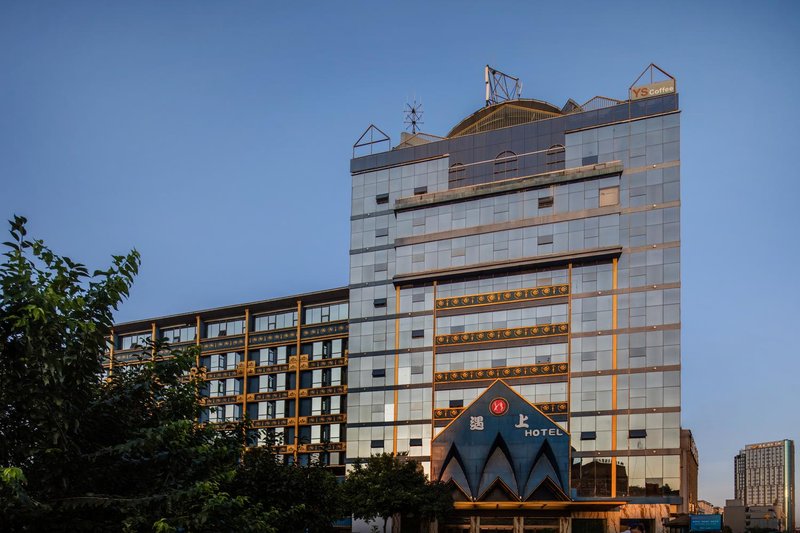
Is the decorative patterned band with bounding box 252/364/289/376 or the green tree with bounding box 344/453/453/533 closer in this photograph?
the green tree with bounding box 344/453/453/533

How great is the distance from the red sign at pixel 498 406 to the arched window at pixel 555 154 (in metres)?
19.9

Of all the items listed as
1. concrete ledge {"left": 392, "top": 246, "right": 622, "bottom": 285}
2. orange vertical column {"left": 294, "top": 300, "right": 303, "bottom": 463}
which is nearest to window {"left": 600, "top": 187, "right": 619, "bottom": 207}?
concrete ledge {"left": 392, "top": 246, "right": 622, "bottom": 285}

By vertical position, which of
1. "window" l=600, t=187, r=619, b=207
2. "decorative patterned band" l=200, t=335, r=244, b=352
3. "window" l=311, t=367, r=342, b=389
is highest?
"window" l=600, t=187, r=619, b=207

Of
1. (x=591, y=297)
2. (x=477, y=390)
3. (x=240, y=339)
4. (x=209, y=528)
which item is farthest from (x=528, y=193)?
(x=209, y=528)

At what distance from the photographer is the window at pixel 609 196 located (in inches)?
2697

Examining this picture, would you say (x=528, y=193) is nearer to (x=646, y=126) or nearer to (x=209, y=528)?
(x=646, y=126)

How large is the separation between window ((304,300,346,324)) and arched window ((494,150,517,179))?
21.4 m

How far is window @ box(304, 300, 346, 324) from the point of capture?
85062 millimetres

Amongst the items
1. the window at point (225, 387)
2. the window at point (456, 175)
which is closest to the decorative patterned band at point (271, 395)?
the window at point (225, 387)

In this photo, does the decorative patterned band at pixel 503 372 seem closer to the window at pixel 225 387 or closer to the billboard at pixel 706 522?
the billboard at pixel 706 522

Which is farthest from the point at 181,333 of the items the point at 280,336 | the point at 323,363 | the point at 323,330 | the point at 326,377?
the point at 326,377

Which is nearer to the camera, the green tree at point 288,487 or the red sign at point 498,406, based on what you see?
the green tree at point 288,487

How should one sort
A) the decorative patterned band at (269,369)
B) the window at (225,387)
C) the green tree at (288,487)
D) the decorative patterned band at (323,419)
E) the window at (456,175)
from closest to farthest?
1. the green tree at (288,487)
2. the window at (456,175)
3. the decorative patterned band at (323,419)
4. the decorative patterned band at (269,369)
5. the window at (225,387)

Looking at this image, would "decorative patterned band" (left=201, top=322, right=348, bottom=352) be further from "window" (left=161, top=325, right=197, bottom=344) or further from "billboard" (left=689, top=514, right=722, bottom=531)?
"billboard" (left=689, top=514, right=722, bottom=531)
